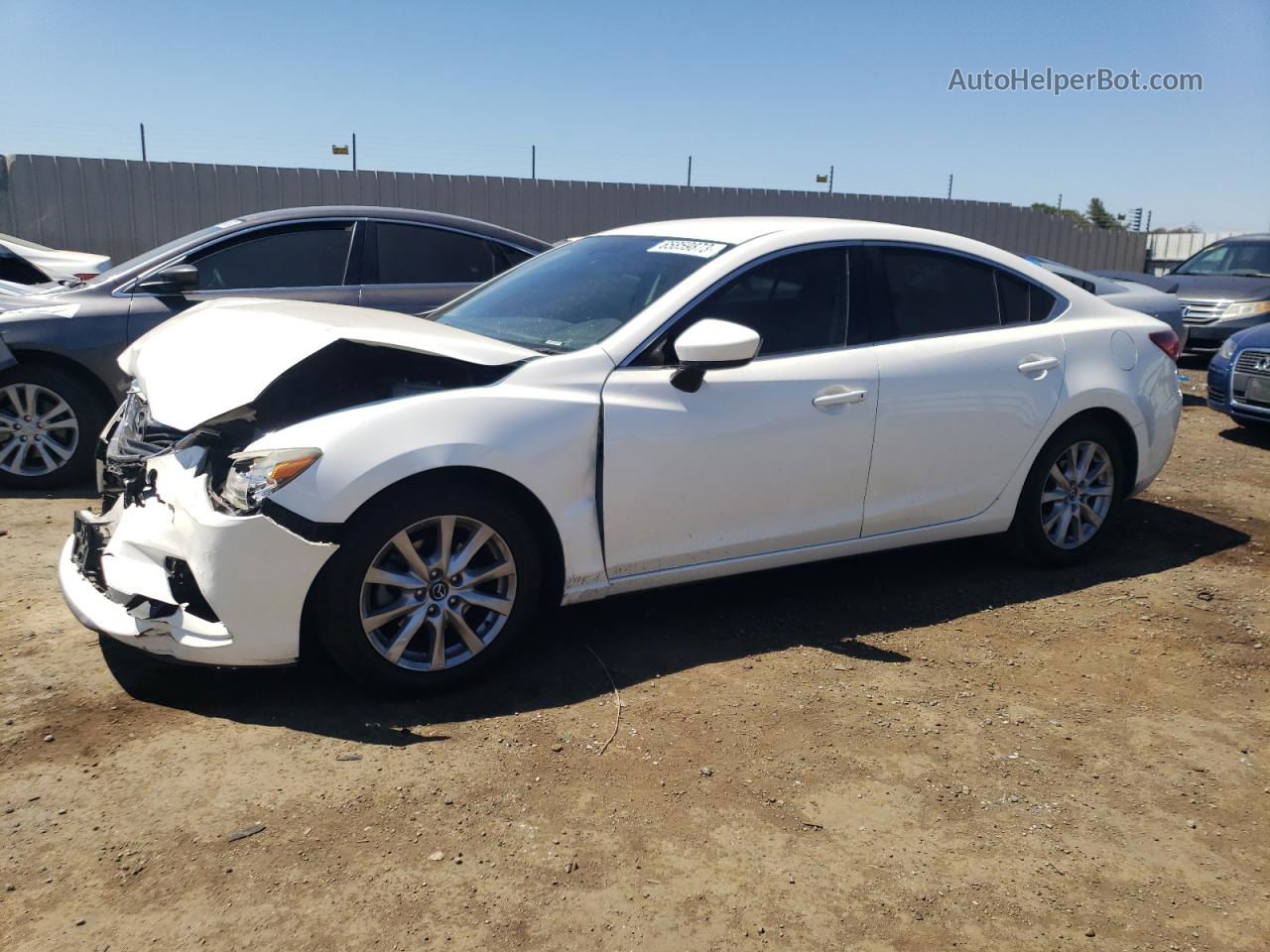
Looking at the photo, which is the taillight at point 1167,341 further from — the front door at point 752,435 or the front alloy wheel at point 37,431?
the front alloy wheel at point 37,431

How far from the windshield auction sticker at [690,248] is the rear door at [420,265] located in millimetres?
2517

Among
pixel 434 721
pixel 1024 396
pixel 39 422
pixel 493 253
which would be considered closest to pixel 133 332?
pixel 39 422

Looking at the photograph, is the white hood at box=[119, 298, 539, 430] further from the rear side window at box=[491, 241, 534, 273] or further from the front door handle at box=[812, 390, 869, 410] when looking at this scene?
the rear side window at box=[491, 241, 534, 273]

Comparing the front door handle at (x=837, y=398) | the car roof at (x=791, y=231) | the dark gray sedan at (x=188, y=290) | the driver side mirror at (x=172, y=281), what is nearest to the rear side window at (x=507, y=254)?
the dark gray sedan at (x=188, y=290)

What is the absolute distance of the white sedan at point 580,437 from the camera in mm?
3379

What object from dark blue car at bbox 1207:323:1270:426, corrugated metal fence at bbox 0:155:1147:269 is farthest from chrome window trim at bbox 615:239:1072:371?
corrugated metal fence at bbox 0:155:1147:269

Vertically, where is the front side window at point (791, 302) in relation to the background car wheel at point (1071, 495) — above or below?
above

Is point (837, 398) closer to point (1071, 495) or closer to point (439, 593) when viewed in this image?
point (1071, 495)

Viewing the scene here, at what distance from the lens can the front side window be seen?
13.6 feet

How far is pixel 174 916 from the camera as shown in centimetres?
252

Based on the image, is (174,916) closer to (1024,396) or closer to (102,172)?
(1024,396)

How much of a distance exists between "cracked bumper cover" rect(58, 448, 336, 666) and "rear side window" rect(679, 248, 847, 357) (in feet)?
5.79

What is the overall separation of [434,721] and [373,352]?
1.30 m

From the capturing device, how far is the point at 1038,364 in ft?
15.8
